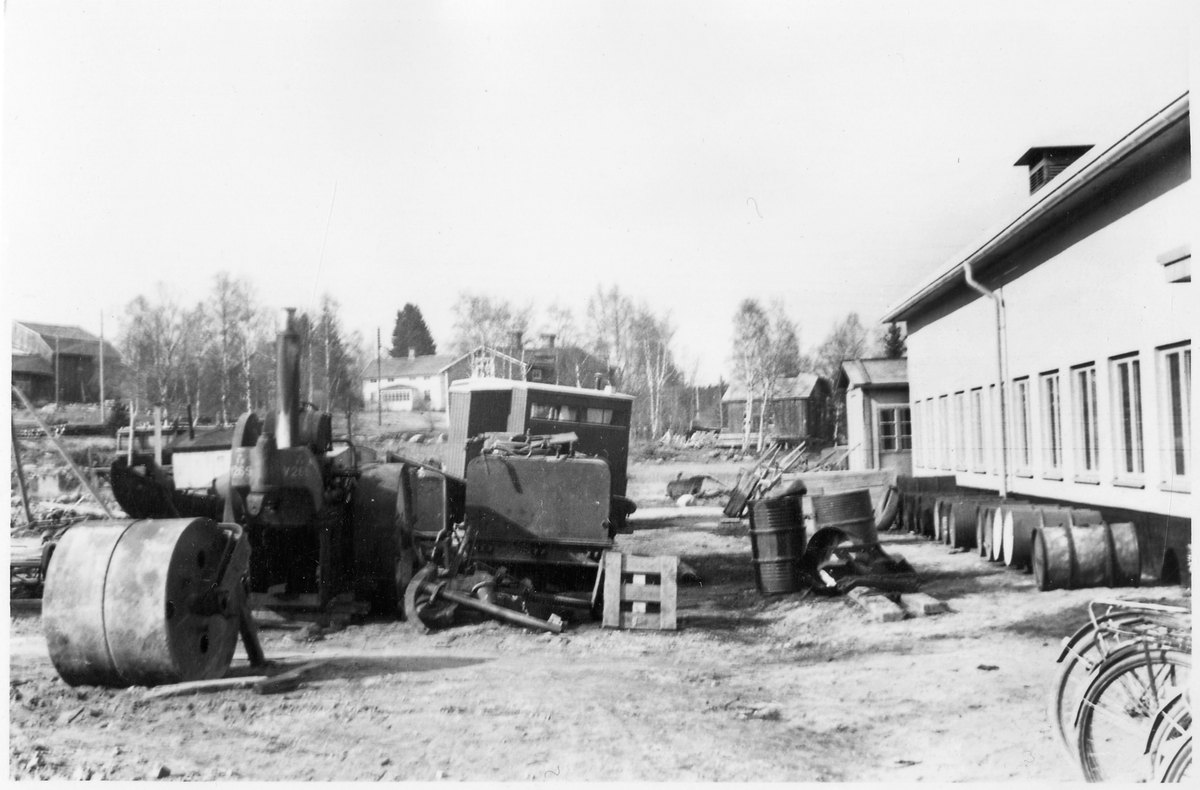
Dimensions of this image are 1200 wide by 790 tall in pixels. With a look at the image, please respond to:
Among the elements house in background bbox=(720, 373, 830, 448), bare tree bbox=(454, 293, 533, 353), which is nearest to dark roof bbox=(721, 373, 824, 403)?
house in background bbox=(720, 373, 830, 448)

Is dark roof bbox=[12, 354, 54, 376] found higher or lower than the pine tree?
lower

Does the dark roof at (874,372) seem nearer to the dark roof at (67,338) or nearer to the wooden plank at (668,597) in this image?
the wooden plank at (668,597)

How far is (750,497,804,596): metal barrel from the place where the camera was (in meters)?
8.17

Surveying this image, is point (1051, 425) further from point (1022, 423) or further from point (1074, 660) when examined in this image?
point (1074, 660)

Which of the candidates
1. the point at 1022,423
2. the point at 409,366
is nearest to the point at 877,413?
the point at 1022,423

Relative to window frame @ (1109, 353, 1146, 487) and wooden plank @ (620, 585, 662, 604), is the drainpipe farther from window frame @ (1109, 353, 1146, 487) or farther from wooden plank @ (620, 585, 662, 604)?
wooden plank @ (620, 585, 662, 604)

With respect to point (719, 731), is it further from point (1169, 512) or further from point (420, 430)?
point (420, 430)

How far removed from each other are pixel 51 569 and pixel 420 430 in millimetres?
6072

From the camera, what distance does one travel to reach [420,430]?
34.8 feet

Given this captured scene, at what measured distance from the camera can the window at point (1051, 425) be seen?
7.11 m

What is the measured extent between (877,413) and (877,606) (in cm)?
181

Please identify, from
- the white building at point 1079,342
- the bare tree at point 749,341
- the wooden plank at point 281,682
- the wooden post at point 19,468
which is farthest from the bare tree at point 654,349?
the wooden post at point 19,468

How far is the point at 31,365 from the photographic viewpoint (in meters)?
5.56

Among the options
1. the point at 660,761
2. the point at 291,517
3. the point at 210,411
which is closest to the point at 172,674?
the point at 291,517
